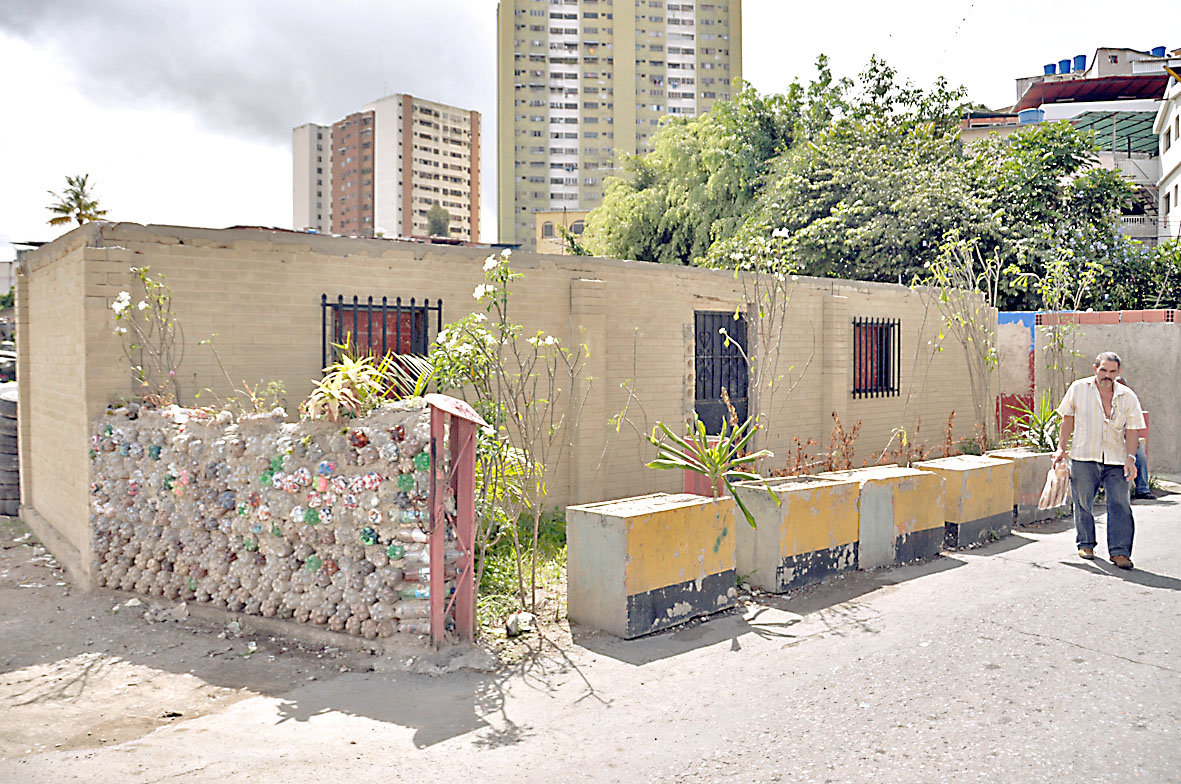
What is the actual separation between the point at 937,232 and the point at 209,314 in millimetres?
16234

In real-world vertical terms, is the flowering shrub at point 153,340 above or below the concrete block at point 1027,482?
above

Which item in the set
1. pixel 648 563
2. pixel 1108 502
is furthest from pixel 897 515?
pixel 648 563

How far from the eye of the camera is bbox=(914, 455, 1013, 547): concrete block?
8922 millimetres

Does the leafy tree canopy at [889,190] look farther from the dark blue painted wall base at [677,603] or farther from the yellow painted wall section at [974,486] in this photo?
the dark blue painted wall base at [677,603]

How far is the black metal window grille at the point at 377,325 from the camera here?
8.44 meters

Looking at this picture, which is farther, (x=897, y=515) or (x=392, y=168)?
(x=392, y=168)

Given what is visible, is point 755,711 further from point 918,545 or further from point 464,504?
point 918,545

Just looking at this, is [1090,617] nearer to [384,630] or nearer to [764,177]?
[384,630]

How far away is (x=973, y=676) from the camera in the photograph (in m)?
5.32

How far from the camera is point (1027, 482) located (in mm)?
10039

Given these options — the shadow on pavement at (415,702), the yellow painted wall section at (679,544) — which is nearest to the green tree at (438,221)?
the yellow painted wall section at (679,544)

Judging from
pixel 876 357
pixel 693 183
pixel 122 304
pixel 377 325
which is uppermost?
pixel 693 183

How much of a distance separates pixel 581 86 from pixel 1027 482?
77313 millimetres

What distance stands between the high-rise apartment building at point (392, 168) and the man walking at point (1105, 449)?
88.0m
